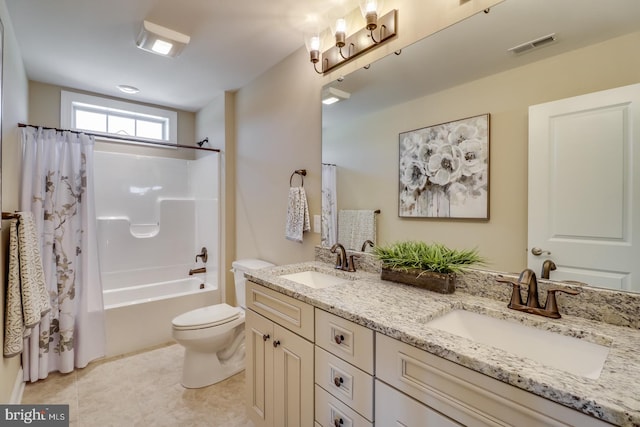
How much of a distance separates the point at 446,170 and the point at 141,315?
2661 mm

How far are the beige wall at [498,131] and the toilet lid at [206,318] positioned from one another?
4.13 feet

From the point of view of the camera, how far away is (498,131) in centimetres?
120

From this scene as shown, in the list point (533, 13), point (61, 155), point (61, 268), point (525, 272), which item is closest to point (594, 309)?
point (525, 272)

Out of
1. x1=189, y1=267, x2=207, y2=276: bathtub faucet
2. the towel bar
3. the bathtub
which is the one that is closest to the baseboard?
the bathtub

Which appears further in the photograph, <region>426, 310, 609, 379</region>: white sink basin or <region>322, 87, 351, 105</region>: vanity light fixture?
<region>322, 87, 351, 105</region>: vanity light fixture

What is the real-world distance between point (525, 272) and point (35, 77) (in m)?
3.85

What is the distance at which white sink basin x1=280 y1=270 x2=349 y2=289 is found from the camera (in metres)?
1.69

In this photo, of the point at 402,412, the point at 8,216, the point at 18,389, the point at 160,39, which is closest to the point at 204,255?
→ the point at 18,389

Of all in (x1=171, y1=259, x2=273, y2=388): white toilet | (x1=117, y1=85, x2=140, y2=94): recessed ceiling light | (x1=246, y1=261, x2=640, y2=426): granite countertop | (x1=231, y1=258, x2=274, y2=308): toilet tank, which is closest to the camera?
(x1=246, y1=261, x2=640, y2=426): granite countertop

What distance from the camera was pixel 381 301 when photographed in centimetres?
116

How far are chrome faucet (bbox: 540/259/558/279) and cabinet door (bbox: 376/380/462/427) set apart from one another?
2.07 ft

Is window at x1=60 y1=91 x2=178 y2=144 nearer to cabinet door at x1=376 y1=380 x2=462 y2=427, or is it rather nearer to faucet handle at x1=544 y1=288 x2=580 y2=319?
cabinet door at x1=376 y1=380 x2=462 y2=427

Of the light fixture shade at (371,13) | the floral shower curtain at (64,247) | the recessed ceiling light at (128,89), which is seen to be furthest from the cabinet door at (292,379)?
the recessed ceiling light at (128,89)

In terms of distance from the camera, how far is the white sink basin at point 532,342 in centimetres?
83
